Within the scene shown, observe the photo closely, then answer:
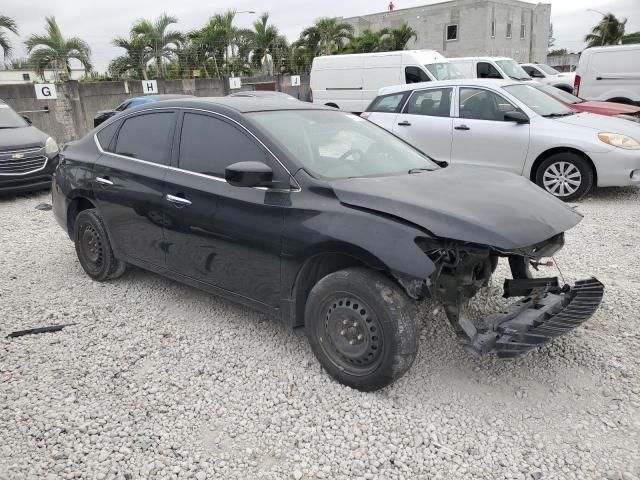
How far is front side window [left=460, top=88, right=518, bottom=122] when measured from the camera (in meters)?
7.68

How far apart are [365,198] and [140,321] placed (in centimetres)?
218

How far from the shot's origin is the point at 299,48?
1194 inches

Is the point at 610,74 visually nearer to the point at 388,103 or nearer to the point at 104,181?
the point at 388,103

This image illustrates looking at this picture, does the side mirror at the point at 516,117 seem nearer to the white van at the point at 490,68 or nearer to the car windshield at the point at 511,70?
the white van at the point at 490,68

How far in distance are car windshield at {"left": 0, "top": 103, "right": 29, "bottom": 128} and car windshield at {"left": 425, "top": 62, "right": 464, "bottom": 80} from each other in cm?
1023

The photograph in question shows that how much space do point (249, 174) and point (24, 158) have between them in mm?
6984

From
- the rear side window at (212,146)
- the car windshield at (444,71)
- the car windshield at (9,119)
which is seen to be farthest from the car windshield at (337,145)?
the car windshield at (444,71)

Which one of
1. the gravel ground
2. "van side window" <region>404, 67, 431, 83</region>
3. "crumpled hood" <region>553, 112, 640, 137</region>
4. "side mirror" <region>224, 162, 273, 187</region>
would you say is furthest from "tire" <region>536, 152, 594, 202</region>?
"van side window" <region>404, 67, 431, 83</region>

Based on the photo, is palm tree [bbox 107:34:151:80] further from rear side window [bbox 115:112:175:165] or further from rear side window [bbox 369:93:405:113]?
rear side window [bbox 115:112:175:165]

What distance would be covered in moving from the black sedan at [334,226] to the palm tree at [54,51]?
1694 cm

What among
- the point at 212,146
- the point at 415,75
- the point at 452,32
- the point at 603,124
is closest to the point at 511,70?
the point at 415,75

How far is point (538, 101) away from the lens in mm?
8008

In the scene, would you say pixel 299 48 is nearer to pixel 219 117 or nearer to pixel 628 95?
pixel 628 95

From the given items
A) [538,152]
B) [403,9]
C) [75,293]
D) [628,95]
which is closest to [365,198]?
[75,293]
